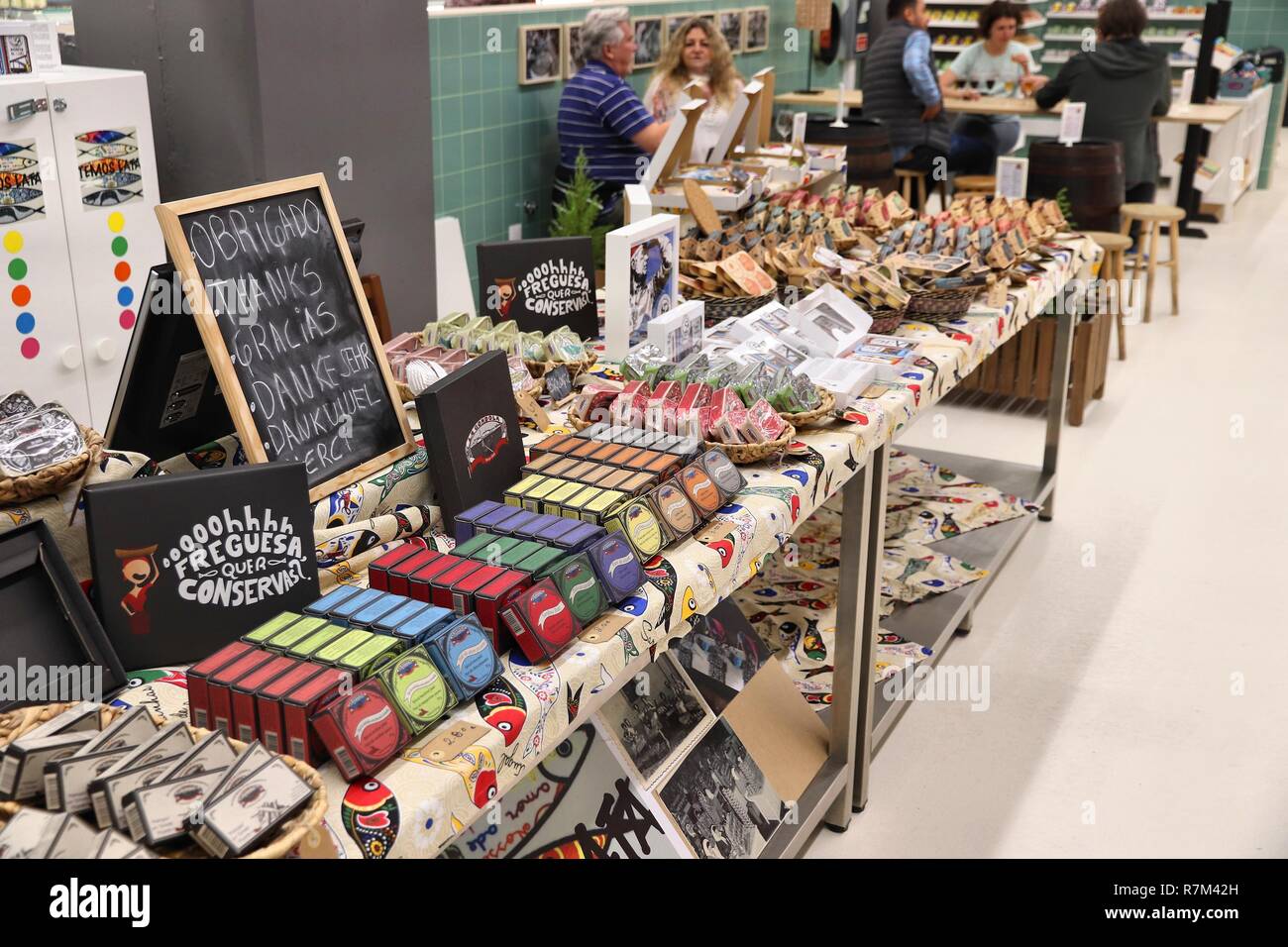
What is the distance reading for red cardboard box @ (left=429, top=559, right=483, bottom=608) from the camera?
1702 mm

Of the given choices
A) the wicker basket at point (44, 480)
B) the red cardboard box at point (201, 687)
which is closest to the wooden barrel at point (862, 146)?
the wicker basket at point (44, 480)

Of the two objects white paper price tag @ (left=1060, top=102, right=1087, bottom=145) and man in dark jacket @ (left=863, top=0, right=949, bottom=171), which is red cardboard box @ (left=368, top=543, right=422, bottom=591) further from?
man in dark jacket @ (left=863, top=0, right=949, bottom=171)

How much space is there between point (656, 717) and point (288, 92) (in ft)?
8.75

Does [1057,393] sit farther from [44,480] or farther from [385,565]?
[44,480]

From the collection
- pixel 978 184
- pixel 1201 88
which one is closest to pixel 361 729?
pixel 978 184

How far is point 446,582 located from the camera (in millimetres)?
1712

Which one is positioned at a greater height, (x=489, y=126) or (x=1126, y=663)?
(x=489, y=126)

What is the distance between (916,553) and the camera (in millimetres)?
4168

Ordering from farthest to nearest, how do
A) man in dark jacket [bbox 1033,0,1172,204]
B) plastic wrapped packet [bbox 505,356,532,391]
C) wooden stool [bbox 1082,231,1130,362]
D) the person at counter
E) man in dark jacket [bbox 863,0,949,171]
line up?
man in dark jacket [bbox 863,0,949,171]
man in dark jacket [bbox 1033,0,1172,204]
the person at counter
wooden stool [bbox 1082,231,1130,362]
plastic wrapped packet [bbox 505,356,532,391]

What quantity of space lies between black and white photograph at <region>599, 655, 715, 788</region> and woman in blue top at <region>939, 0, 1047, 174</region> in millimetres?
7818

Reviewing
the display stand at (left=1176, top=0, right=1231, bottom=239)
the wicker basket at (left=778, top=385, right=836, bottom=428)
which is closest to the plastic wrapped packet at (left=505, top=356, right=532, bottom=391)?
the wicker basket at (left=778, top=385, right=836, bottom=428)
